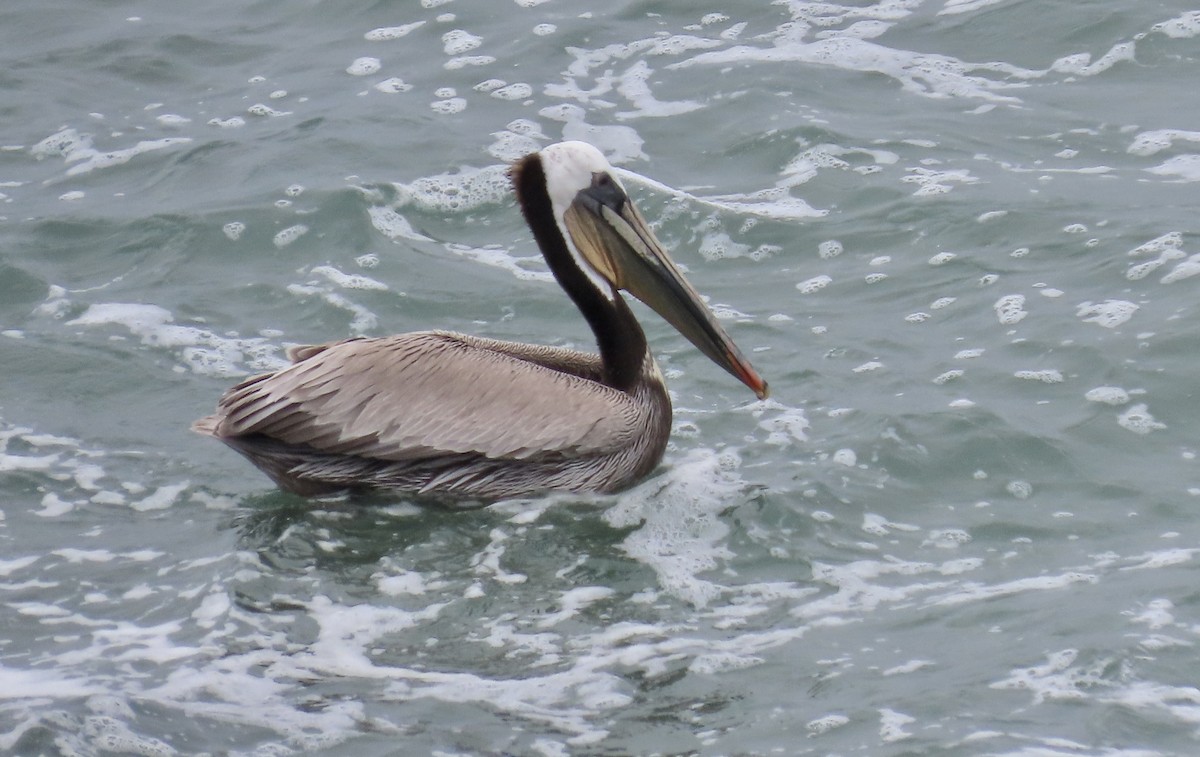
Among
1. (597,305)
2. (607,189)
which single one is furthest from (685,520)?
(607,189)

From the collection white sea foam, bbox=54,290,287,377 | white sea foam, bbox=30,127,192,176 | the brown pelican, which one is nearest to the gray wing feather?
the brown pelican

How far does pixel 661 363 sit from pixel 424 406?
1.63 metres

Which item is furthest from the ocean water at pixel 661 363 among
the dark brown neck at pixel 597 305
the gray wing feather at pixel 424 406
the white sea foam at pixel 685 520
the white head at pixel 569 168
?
the white head at pixel 569 168

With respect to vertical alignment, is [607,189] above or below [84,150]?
above

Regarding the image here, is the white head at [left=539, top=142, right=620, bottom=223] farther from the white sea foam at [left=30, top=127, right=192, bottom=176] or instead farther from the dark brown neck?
the white sea foam at [left=30, top=127, right=192, bottom=176]

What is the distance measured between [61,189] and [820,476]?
5.34 metres

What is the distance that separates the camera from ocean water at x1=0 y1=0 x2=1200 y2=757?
16.7ft

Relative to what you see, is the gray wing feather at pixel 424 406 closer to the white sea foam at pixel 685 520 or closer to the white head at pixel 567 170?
the white sea foam at pixel 685 520

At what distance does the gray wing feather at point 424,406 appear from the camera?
6.62 metres

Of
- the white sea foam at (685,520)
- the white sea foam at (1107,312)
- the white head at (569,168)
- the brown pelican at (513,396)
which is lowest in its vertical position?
the white sea foam at (685,520)

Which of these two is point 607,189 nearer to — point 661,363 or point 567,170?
point 567,170

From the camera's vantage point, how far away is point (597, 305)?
7.04 m

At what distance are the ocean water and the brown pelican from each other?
150 millimetres

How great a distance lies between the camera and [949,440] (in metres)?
6.72
